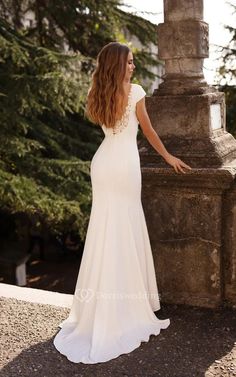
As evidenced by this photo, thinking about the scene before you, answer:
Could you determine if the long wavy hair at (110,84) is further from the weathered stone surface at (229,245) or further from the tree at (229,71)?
the tree at (229,71)

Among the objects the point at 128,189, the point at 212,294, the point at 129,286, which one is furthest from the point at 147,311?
the point at 128,189

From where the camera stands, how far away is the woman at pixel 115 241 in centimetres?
301

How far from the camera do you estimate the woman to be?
301cm

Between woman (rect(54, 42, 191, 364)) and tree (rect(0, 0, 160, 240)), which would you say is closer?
woman (rect(54, 42, 191, 364))

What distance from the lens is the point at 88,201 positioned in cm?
726

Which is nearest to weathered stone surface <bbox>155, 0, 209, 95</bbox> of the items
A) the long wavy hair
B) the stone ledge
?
the long wavy hair

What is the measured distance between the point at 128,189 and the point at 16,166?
4491 mm

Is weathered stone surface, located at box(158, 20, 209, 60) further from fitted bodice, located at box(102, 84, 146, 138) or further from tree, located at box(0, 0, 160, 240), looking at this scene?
tree, located at box(0, 0, 160, 240)

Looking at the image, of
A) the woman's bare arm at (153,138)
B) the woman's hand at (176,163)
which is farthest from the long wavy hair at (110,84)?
the woman's hand at (176,163)

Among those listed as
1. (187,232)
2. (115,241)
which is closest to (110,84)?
(115,241)

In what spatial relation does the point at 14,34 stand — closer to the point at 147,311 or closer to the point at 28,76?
the point at 28,76

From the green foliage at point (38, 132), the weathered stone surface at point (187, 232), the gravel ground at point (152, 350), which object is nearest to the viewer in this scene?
the gravel ground at point (152, 350)

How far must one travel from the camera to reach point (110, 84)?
9.64 ft

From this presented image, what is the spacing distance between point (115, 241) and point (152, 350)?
721 millimetres
